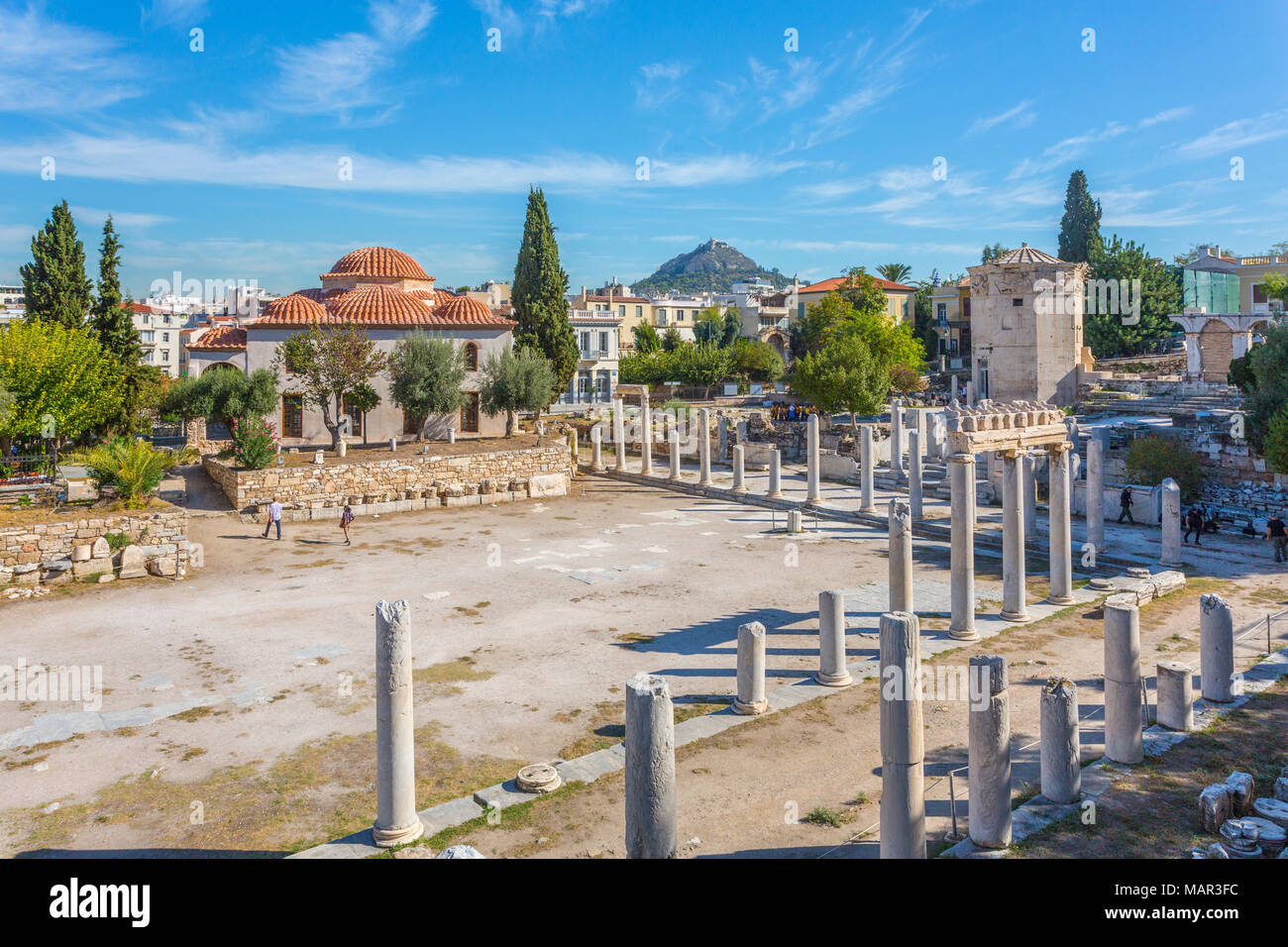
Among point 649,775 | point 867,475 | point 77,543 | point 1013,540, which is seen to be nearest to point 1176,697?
point 1013,540

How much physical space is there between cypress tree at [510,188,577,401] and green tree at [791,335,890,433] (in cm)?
1128

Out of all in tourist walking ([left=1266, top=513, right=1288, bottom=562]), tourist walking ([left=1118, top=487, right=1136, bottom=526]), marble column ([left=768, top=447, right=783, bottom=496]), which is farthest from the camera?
marble column ([left=768, top=447, right=783, bottom=496])

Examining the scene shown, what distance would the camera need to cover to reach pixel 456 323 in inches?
1420

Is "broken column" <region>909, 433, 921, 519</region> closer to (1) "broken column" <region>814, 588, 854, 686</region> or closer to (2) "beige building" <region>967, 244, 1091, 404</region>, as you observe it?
(1) "broken column" <region>814, 588, 854, 686</region>

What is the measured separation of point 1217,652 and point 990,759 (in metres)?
5.21

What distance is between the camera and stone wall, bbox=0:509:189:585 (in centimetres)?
1758

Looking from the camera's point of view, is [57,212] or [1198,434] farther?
[57,212]

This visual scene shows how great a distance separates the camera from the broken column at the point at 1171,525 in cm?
1808

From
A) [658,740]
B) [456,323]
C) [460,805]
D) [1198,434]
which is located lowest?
[460,805]

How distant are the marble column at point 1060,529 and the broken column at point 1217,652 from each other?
4.33 metres

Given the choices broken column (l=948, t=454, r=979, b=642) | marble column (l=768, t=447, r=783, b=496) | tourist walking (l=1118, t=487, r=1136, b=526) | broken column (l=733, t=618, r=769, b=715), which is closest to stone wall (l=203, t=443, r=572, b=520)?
Answer: marble column (l=768, t=447, r=783, b=496)
